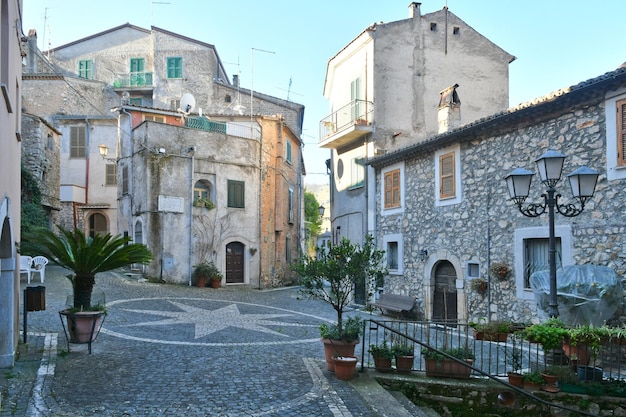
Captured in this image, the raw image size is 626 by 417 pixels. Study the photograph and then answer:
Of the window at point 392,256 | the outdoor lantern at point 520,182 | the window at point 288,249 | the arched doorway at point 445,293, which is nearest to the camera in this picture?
the outdoor lantern at point 520,182

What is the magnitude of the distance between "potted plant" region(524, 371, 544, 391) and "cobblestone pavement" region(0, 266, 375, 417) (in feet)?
9.17

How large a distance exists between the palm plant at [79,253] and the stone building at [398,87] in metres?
11.4

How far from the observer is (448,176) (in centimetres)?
1468

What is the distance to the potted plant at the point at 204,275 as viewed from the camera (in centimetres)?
2256

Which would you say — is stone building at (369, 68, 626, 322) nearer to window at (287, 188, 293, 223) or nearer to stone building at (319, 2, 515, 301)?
stone building at (319, 2, 515, 301)

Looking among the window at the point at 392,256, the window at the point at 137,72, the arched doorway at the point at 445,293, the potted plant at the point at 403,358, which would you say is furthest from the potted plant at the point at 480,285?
the window at the point at 137,72

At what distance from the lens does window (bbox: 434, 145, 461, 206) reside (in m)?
14.3

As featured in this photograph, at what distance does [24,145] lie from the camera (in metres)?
24.3

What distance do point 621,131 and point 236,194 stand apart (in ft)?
58.7

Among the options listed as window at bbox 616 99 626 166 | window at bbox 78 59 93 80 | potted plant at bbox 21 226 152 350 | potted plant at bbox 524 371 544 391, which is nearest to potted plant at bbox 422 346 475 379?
potted plant at bbox 524 371 544 391

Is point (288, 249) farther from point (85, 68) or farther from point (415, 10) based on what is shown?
point (85, 68)

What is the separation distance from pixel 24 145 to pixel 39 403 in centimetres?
2167

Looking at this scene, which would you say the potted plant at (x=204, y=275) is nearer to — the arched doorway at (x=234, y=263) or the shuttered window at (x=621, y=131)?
the arched doorway at (x=234, y=263)

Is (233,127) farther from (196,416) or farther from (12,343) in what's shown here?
(196,416)
